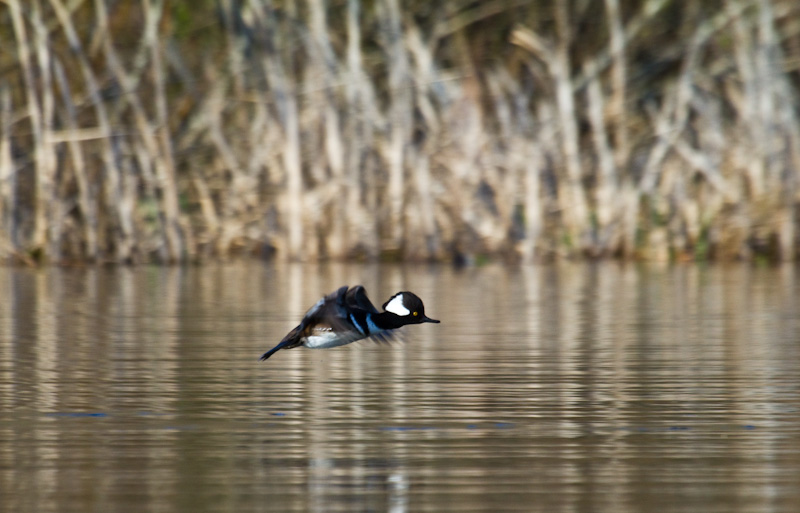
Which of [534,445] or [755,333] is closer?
[534,445]

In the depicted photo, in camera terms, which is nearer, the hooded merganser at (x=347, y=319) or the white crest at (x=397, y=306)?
the hooded merganser at (x=347, y=319)

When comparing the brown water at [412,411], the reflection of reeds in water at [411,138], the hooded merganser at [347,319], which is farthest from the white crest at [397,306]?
the reflection of reeds in water at [411,138]

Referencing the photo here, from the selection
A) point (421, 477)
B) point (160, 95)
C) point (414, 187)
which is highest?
point (160, 95)

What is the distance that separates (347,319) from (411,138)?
1243cm

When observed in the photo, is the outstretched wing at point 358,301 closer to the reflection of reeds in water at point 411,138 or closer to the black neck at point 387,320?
the black neck at point 387,320

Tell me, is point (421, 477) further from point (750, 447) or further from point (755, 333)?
point (755, 333)

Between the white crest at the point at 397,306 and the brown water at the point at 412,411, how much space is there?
14.2 inches

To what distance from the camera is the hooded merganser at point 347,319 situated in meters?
6.14

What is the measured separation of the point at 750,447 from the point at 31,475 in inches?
90.0

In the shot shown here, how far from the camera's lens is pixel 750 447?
4953 millimetres

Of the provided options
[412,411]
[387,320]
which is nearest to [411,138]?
[387,320]

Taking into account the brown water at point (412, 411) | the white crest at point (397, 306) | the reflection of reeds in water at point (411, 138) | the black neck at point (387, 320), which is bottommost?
the brown water at point (412, 411)

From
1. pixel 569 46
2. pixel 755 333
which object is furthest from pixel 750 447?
pixel 569 46

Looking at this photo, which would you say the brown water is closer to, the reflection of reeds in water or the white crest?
the white crest
